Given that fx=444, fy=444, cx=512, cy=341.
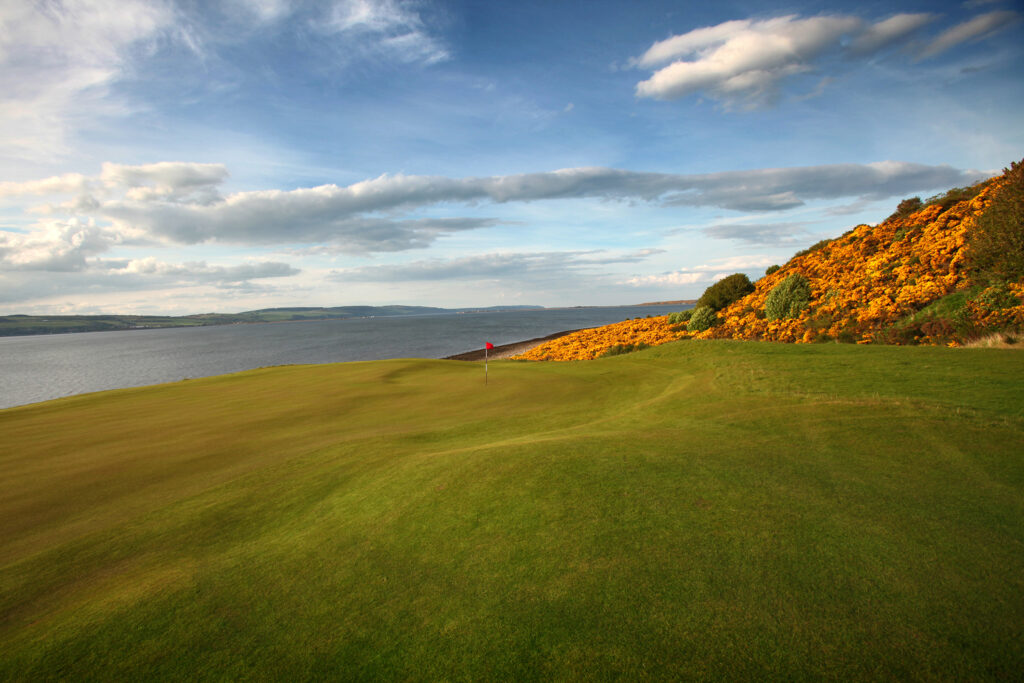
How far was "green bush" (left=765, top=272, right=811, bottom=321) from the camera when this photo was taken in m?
28.5

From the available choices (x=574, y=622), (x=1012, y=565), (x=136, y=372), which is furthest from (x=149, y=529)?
(x=136, y=372)

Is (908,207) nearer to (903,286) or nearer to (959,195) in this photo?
(959,195)

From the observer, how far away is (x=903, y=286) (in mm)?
22266

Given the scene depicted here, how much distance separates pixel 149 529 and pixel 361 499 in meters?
2.88

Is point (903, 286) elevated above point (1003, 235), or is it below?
below

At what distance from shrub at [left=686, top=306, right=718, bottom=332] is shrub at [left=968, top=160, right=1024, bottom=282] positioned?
17301 millimetres

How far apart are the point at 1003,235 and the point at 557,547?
844 inches

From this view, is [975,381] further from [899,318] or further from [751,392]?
[899,318]

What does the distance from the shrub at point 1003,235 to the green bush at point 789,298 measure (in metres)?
10.2

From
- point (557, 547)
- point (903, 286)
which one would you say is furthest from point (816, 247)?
point (557, 547)

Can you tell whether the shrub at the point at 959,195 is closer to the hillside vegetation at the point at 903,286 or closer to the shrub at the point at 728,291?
the hillside vegetation at the point at 903,286

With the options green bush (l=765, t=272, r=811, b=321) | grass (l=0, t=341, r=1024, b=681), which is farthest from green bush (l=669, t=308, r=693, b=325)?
grass (l=0, t=341, r=1024, b=681)

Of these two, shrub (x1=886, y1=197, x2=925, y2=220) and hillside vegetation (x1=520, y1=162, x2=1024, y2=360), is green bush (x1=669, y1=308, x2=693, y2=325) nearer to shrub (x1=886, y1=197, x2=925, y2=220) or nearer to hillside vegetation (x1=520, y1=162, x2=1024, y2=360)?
hillside vegetation (x1=520, y1=162, x2=1024, y2=360)

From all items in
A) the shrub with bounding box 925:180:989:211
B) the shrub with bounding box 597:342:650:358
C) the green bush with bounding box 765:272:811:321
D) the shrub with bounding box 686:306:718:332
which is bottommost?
the shrub with bounding box 597:342:650:358
